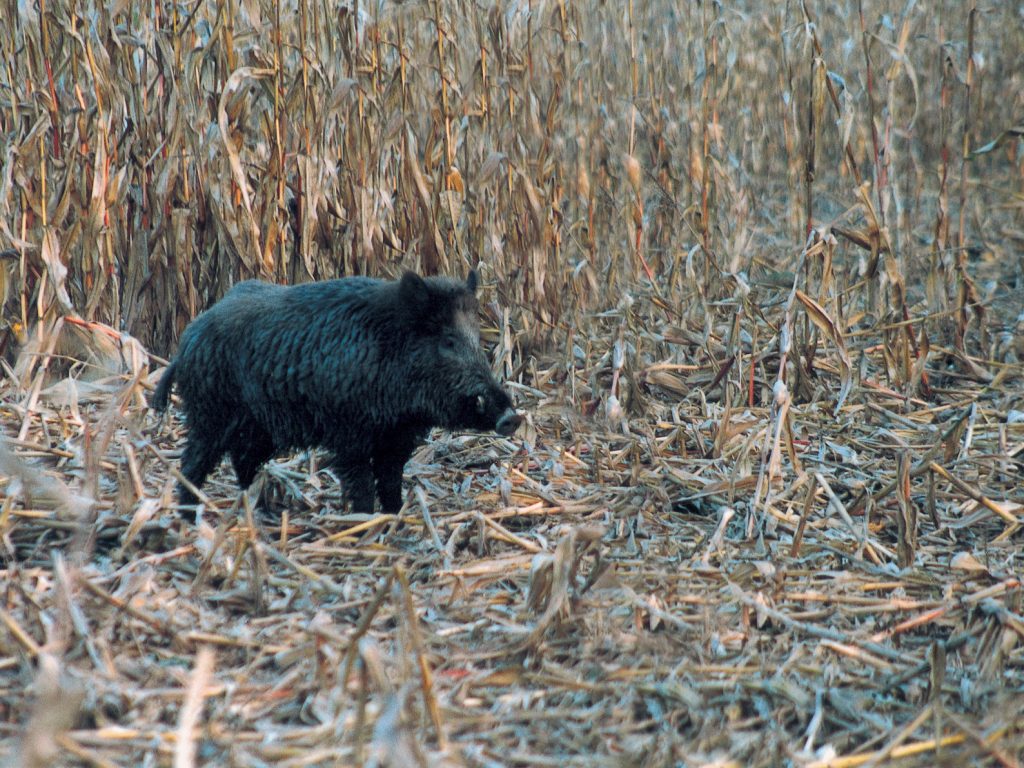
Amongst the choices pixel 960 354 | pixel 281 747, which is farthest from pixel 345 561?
pixel 960 354

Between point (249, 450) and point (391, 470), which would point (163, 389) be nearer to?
point (249, 450)

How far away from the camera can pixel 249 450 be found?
12.6 feet

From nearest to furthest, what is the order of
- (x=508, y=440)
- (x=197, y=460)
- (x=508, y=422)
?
(x=508, y=422)
(x=197, y=460)
(x=508, y=440)

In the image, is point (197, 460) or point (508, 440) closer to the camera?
point (197, 460)

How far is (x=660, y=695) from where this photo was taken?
252cm

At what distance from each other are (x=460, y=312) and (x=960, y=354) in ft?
8.05

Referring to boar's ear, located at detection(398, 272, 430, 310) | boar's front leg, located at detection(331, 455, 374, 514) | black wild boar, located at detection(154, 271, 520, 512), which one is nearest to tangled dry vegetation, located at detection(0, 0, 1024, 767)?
boar's front leg, located at detection(331, 455, 374, 514)

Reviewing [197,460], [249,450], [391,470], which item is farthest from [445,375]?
[197,460]

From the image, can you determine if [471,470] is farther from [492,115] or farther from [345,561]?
[492,115]

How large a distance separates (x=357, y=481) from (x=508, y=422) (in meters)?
0.52

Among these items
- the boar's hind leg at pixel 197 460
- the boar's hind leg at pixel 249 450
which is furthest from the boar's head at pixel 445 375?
the boar's hind leg at pixel 197 460

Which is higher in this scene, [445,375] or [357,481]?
[445,375]

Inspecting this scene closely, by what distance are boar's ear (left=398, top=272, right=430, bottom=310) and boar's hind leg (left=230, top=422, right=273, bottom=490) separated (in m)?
0.66

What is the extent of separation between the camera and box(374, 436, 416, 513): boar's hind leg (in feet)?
12.4
